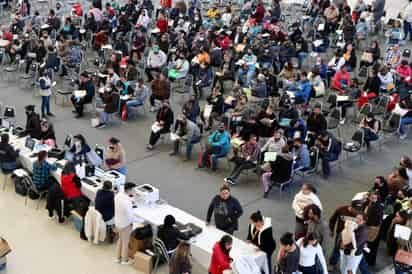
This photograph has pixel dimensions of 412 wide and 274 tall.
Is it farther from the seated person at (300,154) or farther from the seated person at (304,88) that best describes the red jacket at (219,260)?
the seated person at (304,88)

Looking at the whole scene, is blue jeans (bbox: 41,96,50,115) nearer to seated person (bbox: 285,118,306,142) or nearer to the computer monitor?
the computer monitor

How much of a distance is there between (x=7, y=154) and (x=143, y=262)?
3999 millimetres

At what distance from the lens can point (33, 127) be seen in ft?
47.6

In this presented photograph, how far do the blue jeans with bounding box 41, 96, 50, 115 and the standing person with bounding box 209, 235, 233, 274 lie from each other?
8.48 metres

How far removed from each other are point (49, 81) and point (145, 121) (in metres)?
2.46

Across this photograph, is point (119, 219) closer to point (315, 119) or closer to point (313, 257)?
point (313, 257)

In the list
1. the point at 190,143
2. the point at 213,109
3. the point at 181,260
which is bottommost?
the point at 181,260

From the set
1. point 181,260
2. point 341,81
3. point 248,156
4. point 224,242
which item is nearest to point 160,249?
point 181,260

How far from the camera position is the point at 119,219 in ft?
35.4

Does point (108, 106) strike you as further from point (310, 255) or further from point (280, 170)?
point (310, 255)

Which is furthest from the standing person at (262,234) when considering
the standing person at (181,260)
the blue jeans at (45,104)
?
the blue jeans at (45,104)

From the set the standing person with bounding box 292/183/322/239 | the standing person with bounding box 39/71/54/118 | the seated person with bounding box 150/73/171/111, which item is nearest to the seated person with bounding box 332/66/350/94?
the seated person with bounding box 150/73/171/111

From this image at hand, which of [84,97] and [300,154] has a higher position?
[300,154]

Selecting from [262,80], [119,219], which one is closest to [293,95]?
[262,80]
